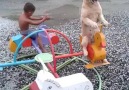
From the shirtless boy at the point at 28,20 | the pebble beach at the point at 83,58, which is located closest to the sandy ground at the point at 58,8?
the pebble beach at the point at 83,58

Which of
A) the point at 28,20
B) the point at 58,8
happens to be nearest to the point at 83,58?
the point at 28,20

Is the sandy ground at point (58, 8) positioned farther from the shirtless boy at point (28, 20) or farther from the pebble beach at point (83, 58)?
the shirtless boy at point (28, 20)

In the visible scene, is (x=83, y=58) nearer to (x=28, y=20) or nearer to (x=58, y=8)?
(x=28, y=20)

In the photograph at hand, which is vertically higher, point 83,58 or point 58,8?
point 58,8

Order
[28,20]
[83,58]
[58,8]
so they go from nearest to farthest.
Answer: [28,20] < [83,58] < [58,8]

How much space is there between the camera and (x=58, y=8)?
5.42 m

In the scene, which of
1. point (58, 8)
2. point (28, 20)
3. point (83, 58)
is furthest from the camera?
point (58, 8)

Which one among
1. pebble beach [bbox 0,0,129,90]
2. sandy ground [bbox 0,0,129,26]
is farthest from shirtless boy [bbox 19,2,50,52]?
sandy ground [bbox 0,0,129,26]

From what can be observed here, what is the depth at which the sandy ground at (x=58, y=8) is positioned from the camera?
490cm

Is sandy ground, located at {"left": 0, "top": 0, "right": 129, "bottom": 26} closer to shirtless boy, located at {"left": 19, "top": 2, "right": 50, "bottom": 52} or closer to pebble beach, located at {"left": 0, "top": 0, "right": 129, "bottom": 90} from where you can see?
pebble beach, located at {"left": 0, "top": 0, "right": 129, "bottom": 90}

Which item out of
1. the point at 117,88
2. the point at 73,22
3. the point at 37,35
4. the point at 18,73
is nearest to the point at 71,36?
the point at 73,22

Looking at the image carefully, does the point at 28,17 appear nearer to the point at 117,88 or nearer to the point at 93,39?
the point at 93,39

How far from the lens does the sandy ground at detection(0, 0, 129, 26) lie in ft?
16.1

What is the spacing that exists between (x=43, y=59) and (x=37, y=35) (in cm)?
64
